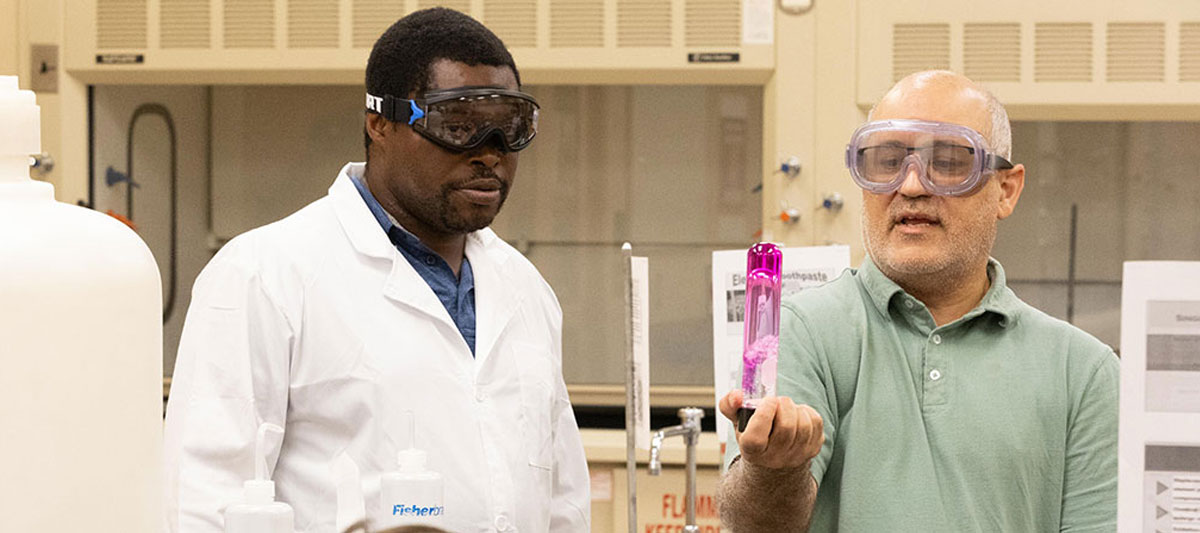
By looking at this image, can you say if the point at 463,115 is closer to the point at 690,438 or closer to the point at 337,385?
the point at 337,385

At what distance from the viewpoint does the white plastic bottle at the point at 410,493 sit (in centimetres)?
85

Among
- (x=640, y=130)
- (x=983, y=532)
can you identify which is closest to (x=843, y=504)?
(x=983, y=532)

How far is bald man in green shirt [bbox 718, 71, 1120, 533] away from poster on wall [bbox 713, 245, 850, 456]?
2.45 feet

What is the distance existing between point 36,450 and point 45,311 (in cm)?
8

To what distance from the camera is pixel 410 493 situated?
33.8 inches

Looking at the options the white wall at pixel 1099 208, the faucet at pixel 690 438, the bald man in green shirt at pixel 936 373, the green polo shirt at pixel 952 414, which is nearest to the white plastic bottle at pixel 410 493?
the bald man in green shirt at pixel 936 373

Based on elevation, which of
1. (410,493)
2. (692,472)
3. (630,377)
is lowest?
(692,472)

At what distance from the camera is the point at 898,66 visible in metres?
3.83

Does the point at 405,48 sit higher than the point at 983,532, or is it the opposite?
the point at 405,48

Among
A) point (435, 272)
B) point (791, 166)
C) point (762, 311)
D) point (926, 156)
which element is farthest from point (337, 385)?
point (791, 166)

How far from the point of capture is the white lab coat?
5.23ft

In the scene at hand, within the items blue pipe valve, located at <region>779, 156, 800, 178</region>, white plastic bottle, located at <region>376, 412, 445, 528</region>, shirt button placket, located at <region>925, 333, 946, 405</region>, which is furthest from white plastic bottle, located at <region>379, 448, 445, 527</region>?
blue pipe valve, located at <region>779, 156, 800, 178</region>

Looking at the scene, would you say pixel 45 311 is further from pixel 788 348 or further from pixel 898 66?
pixel 898 66

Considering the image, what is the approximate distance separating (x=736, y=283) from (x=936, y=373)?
0.92 metres
